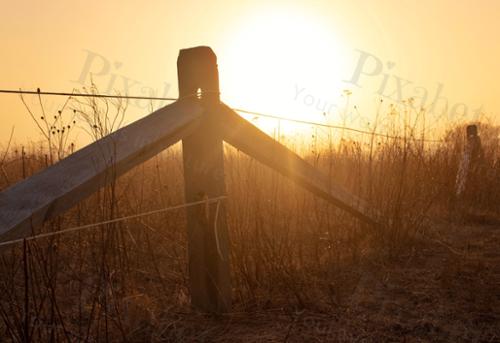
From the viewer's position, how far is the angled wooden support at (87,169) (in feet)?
4.65

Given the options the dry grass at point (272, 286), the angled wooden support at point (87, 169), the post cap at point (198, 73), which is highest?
the post cap at point (198, 73)

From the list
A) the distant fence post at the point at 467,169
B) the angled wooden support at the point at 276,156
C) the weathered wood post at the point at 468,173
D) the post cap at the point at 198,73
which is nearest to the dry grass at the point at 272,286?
the angled wooden support at the point at 276,156

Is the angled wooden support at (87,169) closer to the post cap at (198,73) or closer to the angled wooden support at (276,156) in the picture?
the post cap at (198,73)

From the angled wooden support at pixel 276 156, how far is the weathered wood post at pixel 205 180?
4.4 inches

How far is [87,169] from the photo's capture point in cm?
168

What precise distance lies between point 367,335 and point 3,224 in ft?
5.32

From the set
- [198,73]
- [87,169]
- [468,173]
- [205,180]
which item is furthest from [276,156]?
[468,173]

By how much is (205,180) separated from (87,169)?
2.12 ft

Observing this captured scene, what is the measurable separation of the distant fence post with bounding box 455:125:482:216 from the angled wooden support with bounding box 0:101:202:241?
13.5ft

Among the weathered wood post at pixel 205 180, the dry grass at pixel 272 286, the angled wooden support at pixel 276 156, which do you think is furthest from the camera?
the angled wooden support at pixel 276 156

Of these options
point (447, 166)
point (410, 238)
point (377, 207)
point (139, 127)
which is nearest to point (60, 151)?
point (139, 127)

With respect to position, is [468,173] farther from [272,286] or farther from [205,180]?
[205,180]

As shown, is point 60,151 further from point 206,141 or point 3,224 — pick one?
point 3,224

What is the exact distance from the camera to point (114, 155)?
1.72m
